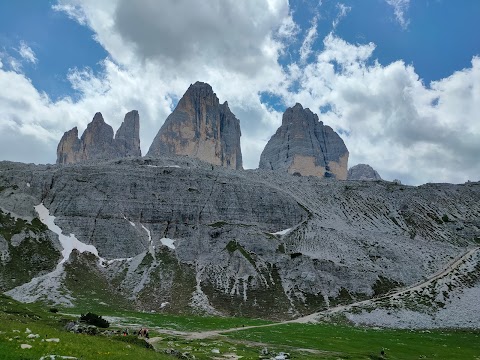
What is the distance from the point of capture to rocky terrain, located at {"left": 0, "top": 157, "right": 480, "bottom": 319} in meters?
102

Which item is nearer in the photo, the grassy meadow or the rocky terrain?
the grassy meadow

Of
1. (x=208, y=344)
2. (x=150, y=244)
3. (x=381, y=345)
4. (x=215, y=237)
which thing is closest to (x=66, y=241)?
(x=150, y=244)

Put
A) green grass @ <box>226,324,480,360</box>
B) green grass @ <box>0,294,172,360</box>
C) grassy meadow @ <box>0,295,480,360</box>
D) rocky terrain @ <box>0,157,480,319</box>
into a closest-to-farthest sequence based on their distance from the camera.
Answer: green grass @ <box>0,294,172,360</box> → grassy meadow @ <box>0,295,480,360</box> → green grass @ <box>226,324,480,360</box> → rocky terrain @ <box>0,157,480,319</box>

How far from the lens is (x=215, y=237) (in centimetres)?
12975

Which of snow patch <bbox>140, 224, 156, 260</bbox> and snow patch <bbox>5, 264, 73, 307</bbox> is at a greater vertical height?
snow patch <bbox>140, 224, 156, 260</bbox>

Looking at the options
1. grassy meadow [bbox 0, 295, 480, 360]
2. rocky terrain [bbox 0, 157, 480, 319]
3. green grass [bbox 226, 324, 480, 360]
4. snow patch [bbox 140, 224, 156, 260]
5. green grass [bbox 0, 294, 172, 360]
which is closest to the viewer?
green grass [bbox 0, 294, 172, 360]

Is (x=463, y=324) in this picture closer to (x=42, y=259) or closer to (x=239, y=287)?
(x=239, y=287)

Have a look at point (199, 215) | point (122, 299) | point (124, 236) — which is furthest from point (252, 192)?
point (122, 299)

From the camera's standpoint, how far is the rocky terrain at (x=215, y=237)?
102m

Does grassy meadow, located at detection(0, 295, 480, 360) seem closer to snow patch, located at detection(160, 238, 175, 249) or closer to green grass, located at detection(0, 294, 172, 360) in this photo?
green grass, located at detection(0, 294, 172, 360)

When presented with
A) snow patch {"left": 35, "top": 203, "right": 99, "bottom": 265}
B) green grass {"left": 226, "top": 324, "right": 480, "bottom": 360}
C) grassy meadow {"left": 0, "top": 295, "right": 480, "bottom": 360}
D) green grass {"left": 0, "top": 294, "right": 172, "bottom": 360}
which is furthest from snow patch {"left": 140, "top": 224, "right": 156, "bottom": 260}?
green grass {"left": 0, "top": 294, "right": 172, "bottom": 360}

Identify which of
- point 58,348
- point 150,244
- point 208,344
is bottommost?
point 208,344

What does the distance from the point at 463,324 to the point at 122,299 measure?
7561cm

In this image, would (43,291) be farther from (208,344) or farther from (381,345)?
(381,345)
